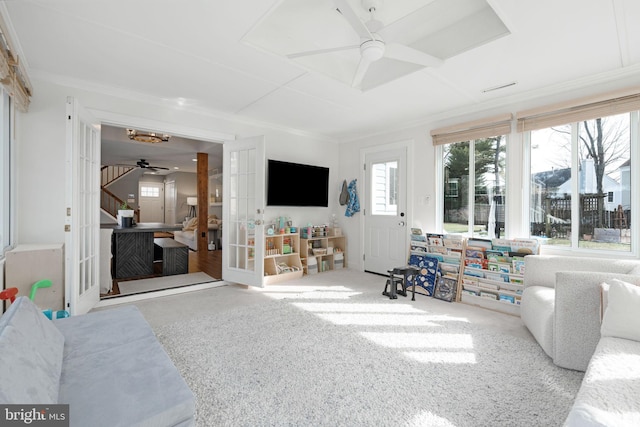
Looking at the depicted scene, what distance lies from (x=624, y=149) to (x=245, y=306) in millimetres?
4225

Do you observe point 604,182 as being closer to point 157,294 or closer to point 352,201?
point 352,201

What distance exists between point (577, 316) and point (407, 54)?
221 cm

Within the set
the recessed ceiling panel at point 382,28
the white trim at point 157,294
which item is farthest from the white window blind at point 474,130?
the white trim at point 157,294

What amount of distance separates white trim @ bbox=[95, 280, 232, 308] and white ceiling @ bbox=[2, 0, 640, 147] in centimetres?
241

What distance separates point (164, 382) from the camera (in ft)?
4.07

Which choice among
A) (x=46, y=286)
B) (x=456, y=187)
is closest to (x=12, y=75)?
(x=46, y=286)

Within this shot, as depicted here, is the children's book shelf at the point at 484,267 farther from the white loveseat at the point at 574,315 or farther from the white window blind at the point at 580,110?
the white window blind at the point at 580,110

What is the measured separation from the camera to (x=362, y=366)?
6.98ft

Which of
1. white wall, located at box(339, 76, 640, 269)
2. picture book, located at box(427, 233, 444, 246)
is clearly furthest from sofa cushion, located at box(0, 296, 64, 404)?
white wall, located at box(339, 76, 640, 269)

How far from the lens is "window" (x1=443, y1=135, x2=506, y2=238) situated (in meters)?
3.76

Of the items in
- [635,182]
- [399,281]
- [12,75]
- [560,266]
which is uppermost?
[12,75]

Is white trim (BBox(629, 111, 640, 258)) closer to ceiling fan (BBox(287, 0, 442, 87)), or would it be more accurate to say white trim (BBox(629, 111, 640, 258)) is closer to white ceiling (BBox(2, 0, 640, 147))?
white ceiling (BBox(2, 0, 640, 147))

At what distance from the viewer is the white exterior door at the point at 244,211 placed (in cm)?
405

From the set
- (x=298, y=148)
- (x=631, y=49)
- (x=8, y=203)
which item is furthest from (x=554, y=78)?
(x=8, y=203)
